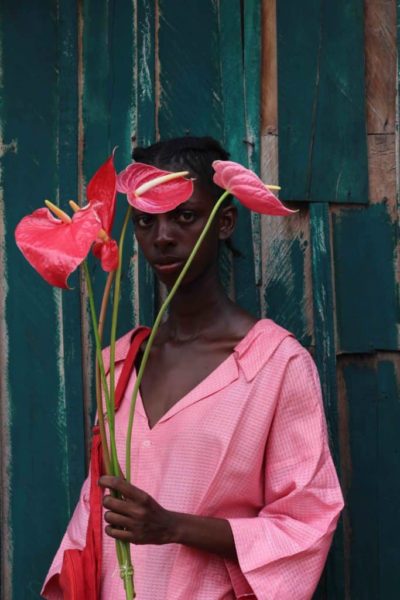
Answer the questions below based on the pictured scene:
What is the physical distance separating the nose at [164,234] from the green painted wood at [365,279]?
1.99 feet

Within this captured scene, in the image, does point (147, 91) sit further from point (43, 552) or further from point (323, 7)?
→ point (43, 552)

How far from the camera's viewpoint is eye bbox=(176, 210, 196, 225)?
219 cm

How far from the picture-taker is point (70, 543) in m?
2.36

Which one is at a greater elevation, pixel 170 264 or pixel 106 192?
pixel 106 192

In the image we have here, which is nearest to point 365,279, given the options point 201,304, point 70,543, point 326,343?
point 326,343

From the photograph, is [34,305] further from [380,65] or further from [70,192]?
[380,65]

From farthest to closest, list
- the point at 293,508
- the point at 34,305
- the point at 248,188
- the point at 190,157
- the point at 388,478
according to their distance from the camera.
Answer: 1. the point at 34,305
2. the point at 388,478
3. the point at 190,157
4. the point at 293,508
5. the point at 248,188

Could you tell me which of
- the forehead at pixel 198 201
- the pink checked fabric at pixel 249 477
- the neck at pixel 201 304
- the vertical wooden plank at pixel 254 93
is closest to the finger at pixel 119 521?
the pink checked fabric at pixel 249 477

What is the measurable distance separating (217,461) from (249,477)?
78 mm

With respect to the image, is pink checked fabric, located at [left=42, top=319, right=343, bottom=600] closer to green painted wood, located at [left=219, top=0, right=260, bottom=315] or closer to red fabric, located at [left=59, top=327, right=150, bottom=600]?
red fabric, located at [left=59, top=327, right=150, bottom=600]

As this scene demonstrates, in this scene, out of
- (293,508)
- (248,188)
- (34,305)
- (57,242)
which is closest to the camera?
(57,242)

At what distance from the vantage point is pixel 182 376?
227 centimetres

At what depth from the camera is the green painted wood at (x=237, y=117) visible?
2635 mm

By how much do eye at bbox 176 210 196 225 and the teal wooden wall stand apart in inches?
17.8
